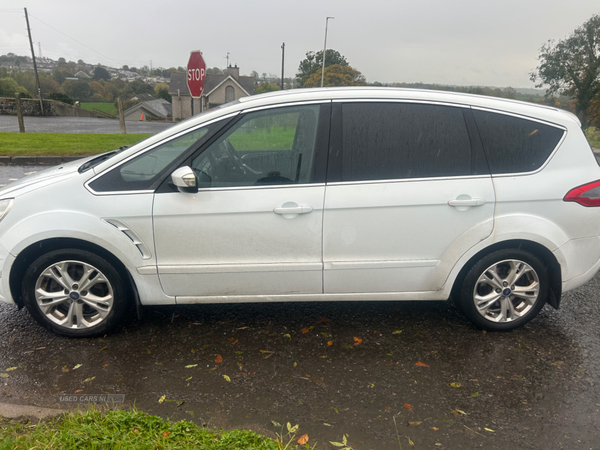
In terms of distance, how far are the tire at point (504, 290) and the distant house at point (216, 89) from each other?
5716 centimetres

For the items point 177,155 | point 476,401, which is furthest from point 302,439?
point 177,155

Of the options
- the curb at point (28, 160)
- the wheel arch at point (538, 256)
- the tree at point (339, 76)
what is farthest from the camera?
the tree at point (339, 76)

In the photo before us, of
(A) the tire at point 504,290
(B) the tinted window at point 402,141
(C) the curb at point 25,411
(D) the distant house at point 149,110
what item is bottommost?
(D) the distant house at point 149,110

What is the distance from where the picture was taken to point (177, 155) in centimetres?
347

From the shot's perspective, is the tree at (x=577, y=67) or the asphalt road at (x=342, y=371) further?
the tree at (x=577, y=67)

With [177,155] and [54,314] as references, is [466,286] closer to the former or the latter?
[177,155]

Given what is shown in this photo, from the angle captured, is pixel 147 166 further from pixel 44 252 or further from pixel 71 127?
pixel 71 127

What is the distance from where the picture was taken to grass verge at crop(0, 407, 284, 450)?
2.34 meters

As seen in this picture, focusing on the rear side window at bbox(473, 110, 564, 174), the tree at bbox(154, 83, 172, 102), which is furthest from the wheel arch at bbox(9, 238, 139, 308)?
the tree at bbox(154, 83, 172, 102)

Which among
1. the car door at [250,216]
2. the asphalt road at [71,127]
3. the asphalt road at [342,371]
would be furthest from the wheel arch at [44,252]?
the asphalt road at [71,127]

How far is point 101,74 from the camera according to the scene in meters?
111

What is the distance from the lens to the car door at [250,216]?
339cm

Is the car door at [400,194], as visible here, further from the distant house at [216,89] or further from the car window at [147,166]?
the distant house at [216,89]

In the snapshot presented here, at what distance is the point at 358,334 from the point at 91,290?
2.07m
